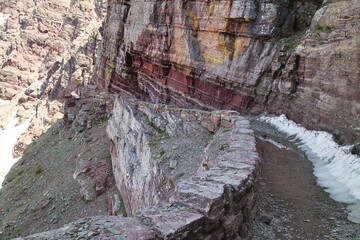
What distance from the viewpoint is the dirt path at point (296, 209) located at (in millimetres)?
4949

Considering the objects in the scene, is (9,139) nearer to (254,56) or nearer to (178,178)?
(254,56)

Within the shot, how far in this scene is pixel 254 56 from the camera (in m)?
17.7

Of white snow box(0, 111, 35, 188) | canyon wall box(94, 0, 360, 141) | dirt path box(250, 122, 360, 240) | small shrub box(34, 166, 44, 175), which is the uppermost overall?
canyon wall box(94, 0, 360, 141)

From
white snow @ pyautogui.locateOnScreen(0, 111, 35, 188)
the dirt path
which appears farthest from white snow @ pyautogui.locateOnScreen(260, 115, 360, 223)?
white snow @ pyautogui.locateOnScreen(0, 111, 35, 188)

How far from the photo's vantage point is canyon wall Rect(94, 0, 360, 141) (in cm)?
1234

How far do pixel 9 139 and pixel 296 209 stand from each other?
54.3m

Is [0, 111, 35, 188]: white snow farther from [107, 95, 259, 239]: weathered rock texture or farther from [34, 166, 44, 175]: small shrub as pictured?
[107, 95, 259, 239]: weathered rock texture

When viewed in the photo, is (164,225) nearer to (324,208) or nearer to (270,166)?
(324,208)

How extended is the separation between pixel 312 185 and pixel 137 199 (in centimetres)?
585

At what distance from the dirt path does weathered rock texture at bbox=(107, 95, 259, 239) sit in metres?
0.52

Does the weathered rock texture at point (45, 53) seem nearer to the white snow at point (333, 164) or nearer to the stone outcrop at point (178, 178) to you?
the stone outcrop at point (178, 178)

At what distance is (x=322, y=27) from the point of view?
14.2m

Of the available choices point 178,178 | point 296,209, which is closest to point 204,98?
point 178,178

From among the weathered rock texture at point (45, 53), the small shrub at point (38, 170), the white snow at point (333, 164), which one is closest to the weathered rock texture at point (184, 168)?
the white snow at point (333, 164)
